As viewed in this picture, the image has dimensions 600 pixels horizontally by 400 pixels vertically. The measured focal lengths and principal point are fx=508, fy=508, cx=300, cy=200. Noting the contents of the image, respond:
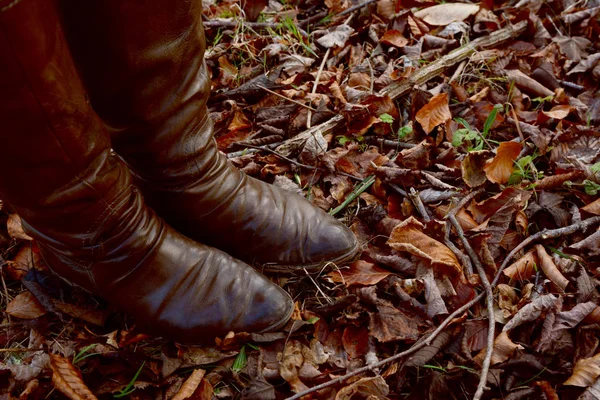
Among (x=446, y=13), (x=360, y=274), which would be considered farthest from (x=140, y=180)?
(x=446, y=13)

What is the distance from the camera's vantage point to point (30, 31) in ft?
2.95

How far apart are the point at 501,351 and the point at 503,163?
0.73 m

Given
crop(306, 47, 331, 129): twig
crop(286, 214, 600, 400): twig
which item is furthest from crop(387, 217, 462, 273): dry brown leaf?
crop(306, 47, 331, 129): twig

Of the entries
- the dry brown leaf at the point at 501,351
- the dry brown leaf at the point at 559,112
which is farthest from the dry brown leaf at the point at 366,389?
the dry brown leaf at the point at 559,112

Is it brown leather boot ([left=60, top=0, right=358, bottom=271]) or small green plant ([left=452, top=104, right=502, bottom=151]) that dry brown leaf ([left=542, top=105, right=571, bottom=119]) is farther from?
brown leather boot ([left=60, top=0, right=358, bottom=271])

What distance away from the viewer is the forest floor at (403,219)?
134 centimetres

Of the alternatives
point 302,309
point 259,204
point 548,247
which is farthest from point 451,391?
point 259,204

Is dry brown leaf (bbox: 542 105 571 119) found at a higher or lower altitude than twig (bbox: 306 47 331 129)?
lower

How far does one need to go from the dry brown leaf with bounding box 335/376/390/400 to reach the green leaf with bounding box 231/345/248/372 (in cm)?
29

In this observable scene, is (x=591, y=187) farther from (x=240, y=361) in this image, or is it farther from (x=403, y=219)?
(x=240, y=361)

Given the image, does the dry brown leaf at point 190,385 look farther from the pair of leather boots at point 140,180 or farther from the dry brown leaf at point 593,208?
the dry brown leaf at point 593,208

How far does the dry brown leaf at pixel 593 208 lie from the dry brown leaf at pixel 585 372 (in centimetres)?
54

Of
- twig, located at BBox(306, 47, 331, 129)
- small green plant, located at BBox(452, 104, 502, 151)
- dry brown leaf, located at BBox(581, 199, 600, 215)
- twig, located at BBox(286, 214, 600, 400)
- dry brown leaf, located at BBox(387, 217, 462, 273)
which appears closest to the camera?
twig, located at BBox(286, 214, 600, 400)

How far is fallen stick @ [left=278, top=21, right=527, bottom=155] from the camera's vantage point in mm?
1993
